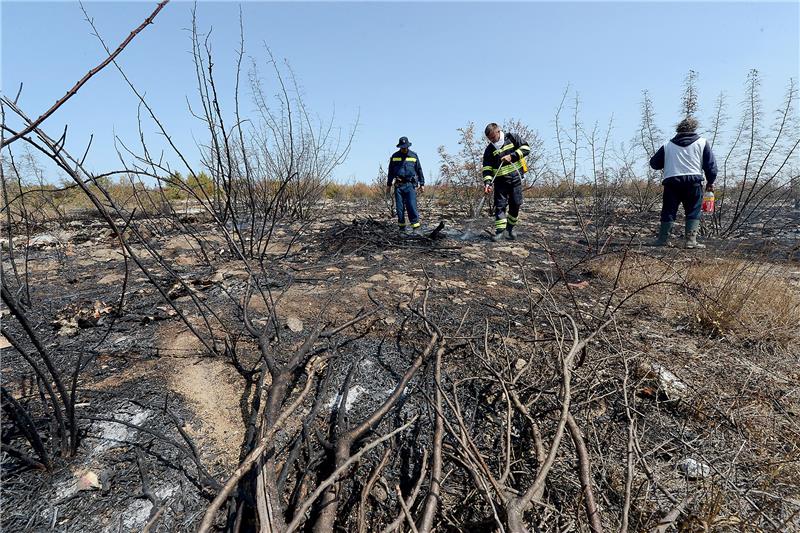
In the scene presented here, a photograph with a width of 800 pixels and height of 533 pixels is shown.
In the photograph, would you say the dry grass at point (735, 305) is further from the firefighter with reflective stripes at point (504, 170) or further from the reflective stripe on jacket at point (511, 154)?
the reflective stripe on jacket at point (511, 154)

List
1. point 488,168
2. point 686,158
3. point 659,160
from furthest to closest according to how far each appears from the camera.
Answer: point 488,168, point 659,160, point 686,158

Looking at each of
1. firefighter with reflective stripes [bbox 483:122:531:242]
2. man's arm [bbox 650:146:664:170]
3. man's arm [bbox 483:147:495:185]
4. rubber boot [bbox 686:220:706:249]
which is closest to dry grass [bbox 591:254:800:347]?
rubber boot [bbox 686:220:706:249]

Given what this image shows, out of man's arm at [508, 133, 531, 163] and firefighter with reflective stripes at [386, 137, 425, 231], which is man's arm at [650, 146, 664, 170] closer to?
man's arm at [508, 133, 531, 163]

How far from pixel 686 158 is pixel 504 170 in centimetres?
197

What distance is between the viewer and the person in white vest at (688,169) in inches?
158

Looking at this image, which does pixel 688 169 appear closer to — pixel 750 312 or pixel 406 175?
pixel 750 312

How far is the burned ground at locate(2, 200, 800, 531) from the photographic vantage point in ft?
3.60

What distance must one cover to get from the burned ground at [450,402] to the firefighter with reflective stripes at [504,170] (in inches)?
76.7

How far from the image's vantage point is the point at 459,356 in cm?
185

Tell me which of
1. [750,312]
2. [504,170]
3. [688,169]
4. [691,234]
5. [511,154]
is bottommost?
[750,312]

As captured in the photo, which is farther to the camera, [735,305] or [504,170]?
[504,170]

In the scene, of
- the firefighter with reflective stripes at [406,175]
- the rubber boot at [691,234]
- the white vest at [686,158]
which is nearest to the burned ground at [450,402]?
the rubber boot at [691,234]

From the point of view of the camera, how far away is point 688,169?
4023mm

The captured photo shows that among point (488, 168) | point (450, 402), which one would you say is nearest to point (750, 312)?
point (450, 402)
